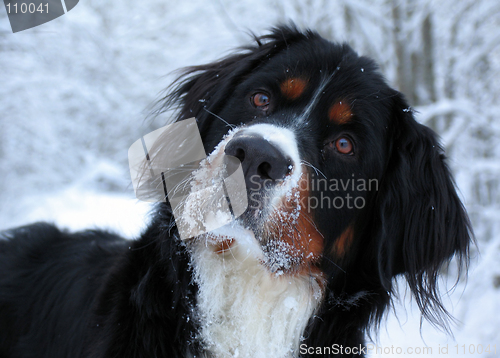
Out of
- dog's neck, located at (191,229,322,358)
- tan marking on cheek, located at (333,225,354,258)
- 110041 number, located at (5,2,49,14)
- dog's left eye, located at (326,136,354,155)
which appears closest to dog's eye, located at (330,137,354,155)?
dog's left eye, located at (326,136,354,155)

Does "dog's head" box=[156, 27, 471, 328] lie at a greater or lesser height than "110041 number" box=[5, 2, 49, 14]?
lesser

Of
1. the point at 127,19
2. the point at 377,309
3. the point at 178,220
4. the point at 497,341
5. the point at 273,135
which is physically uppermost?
the point at 127,19

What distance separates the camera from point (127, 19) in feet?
25.2

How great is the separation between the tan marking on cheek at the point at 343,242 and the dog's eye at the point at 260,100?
0.74 m

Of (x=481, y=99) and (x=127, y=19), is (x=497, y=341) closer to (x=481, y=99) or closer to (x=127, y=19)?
(x=481, y=99)

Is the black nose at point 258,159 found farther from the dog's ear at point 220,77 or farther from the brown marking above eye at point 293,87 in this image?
the dog's ear at point 220,77

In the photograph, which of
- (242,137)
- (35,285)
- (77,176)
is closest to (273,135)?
(242,137)

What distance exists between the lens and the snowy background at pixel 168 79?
507 cm

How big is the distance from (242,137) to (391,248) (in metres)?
0.98

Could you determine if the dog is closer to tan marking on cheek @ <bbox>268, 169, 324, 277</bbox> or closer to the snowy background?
tan marking on cheek @ <bbox>268, 169, 324, 277</bbox>

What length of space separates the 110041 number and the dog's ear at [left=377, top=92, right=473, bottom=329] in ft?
22.2

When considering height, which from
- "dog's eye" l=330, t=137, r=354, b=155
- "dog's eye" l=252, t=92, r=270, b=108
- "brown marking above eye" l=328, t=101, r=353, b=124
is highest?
"dog's eye" l=252, t=92, r=270, b=108

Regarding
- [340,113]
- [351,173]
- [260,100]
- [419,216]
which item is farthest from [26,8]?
[419,216]

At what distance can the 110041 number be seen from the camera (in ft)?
21.0
